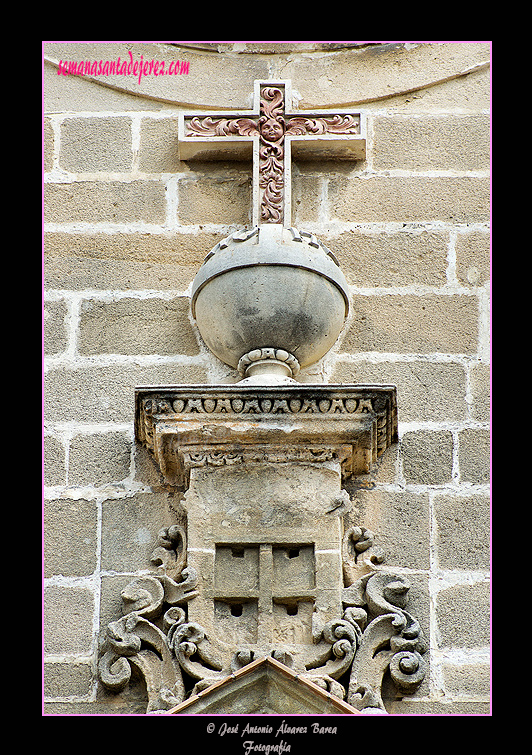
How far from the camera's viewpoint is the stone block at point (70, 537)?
4.06 m

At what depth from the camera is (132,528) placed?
13.5 feet

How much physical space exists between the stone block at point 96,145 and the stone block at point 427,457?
4.45ft

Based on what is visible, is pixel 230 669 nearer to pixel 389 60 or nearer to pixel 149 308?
pixel 149 308

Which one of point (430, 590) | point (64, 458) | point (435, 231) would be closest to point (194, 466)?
point (64, 458)

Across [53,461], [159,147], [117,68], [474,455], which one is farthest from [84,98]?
[474,455]

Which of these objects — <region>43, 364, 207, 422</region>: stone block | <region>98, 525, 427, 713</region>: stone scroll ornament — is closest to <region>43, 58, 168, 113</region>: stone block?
<region>43, 364, 207, 422</region>: stone block

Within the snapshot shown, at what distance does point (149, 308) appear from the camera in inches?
177

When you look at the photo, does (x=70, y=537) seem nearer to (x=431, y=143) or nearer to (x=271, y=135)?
(x=271, y=135)

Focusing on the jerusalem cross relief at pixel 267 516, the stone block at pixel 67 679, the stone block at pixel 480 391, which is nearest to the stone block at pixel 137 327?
the jerusalem cross relief at pixel 267 516

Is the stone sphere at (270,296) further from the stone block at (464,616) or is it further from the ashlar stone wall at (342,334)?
the stone block at (464,616)

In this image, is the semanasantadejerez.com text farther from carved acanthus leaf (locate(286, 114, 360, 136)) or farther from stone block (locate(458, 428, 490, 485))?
stone block (locate(458, 428, 490, 485))

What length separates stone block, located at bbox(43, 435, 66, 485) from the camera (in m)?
4.21

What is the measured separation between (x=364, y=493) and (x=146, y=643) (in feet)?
2.59

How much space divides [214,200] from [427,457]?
1.15m
